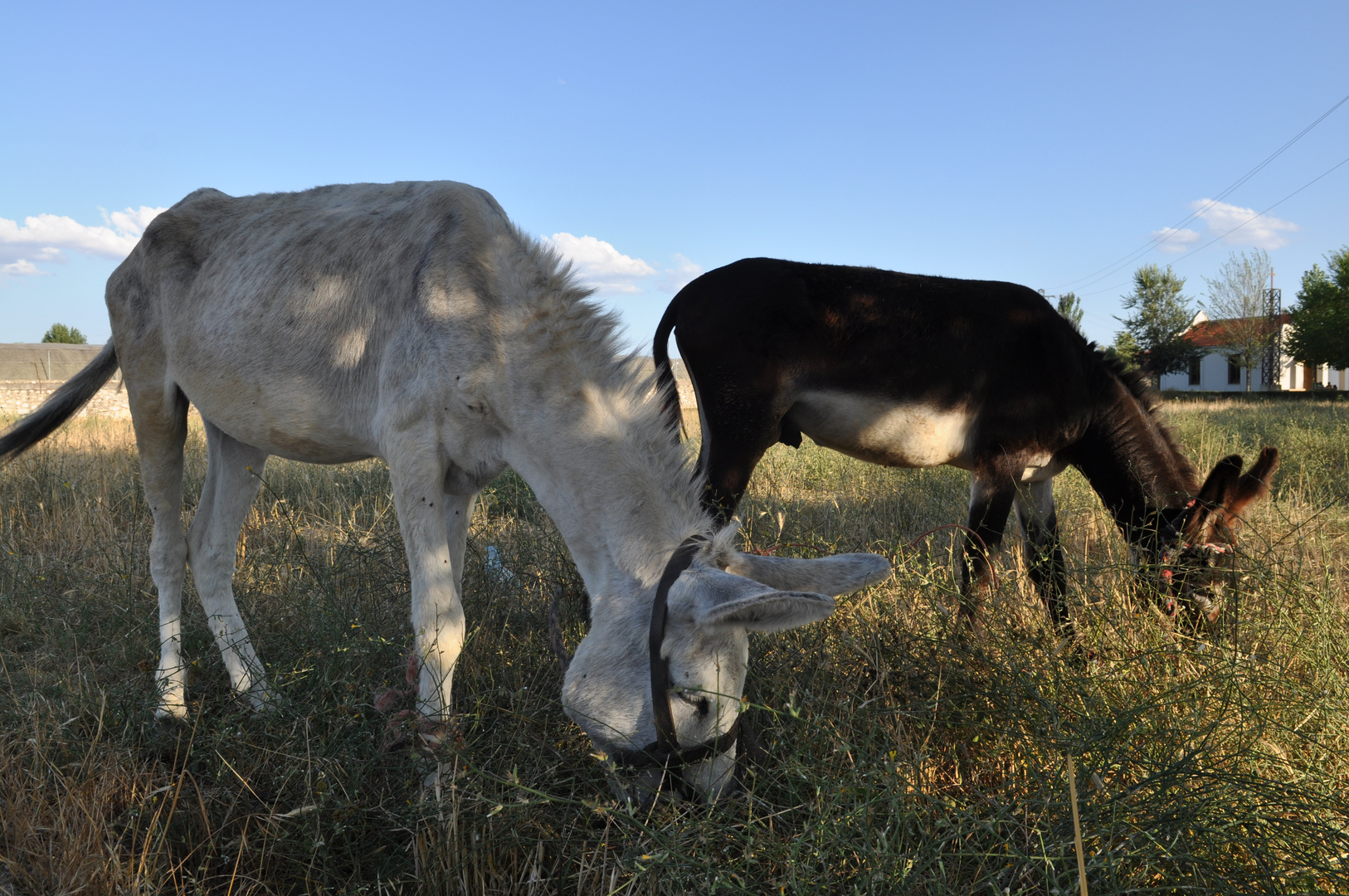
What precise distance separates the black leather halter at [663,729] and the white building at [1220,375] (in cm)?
6099

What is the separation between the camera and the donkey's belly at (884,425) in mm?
4176

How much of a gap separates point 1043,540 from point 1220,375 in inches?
2747

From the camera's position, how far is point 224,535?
149 inches

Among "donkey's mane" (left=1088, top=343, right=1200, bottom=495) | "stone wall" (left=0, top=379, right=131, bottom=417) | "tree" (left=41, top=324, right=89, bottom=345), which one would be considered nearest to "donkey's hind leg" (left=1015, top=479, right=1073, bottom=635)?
"donkey's mane" (left=1088, top=343, right=1200, bottom=495)

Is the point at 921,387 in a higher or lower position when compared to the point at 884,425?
higher

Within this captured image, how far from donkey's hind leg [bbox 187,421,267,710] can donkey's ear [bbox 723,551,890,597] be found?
2.42m

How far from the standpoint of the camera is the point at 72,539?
514 cm

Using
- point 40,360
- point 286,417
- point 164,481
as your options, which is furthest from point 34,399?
point 286,417

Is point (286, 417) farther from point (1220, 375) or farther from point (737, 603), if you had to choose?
point (1220, 375)

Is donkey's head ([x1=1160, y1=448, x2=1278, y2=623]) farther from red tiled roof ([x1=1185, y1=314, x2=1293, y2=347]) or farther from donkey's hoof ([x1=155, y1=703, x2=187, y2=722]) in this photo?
red tiled roof ([x1=1185, y1=314, x2=1293, y2=347])

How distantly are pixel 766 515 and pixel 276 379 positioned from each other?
3418 millimetres

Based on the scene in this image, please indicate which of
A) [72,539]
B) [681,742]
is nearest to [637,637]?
[681,742]

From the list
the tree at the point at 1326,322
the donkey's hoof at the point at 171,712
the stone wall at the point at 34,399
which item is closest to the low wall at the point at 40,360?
the stone wall at the point at 34,399

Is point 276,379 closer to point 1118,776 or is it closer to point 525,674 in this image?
point 525,674
